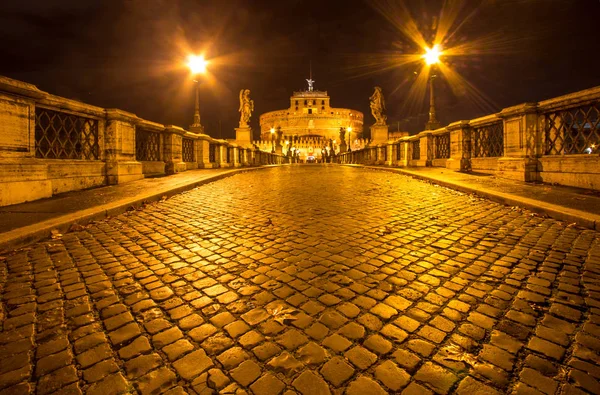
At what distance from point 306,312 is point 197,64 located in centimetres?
1674

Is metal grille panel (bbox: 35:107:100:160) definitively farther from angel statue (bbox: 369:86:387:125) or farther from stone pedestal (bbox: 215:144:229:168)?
angel statue (bbox: 369:86:387:125)

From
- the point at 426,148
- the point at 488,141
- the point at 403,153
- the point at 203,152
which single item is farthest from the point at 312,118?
the point at 488,141

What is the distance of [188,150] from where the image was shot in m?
16.5

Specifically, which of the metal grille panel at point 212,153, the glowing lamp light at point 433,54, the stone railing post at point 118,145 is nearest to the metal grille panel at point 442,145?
the glowing lamp light at point 433,54

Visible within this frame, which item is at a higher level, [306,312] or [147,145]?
[147,145]

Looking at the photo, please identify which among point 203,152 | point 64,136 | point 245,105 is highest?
point 245,105

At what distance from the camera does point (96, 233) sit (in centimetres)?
444

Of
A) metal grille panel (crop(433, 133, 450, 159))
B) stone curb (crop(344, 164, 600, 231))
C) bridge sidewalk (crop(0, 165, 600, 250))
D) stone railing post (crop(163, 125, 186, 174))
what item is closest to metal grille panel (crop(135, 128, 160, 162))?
stone railing post (crop(163, 125, 186, 174))

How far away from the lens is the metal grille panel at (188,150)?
15938 millimetres

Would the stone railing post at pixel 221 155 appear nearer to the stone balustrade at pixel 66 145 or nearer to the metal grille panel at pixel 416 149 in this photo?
the stone balustrade at pixel 66 145

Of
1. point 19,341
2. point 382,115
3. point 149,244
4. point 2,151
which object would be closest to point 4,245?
point 149,244

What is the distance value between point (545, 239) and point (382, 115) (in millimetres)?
24088

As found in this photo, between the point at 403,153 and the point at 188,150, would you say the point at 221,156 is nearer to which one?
the point at 188,150

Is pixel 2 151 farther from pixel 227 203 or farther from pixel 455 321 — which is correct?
pixel 455 321
